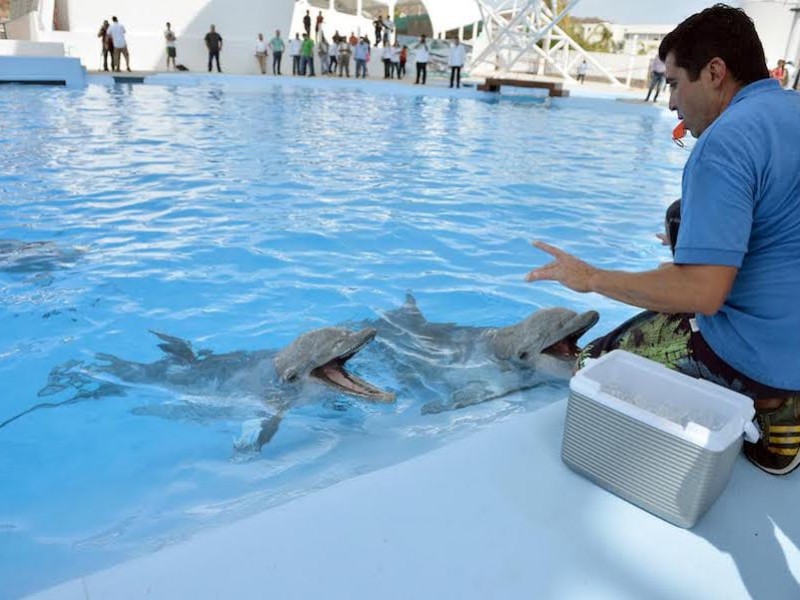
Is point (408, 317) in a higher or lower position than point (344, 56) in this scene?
lower

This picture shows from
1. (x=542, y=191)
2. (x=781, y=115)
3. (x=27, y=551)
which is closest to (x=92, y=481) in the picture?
(x=27, y=551)

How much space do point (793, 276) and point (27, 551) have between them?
11.0ft

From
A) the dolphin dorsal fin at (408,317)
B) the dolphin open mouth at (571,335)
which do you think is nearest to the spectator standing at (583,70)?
the dolphin dorsal fin at (408,317)

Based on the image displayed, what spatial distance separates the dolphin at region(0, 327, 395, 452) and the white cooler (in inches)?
68.1

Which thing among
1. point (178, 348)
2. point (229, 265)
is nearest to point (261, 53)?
point (229, 265)

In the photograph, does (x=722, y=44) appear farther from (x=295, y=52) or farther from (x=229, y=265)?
(x=295, y=52)

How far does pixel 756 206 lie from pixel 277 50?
2759cm

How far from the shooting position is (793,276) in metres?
2.23

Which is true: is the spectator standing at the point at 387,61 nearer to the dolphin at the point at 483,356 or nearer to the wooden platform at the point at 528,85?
the wooden platform at the point at 528,85

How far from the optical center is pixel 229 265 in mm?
7109

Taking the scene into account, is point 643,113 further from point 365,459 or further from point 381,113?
point 365,459

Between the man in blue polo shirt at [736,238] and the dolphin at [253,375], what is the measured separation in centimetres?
188

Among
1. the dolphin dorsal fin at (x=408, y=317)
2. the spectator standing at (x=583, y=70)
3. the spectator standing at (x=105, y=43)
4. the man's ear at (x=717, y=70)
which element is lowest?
the dolphin dorsal fin at (x=408, y=317)

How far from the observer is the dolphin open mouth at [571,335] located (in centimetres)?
426
